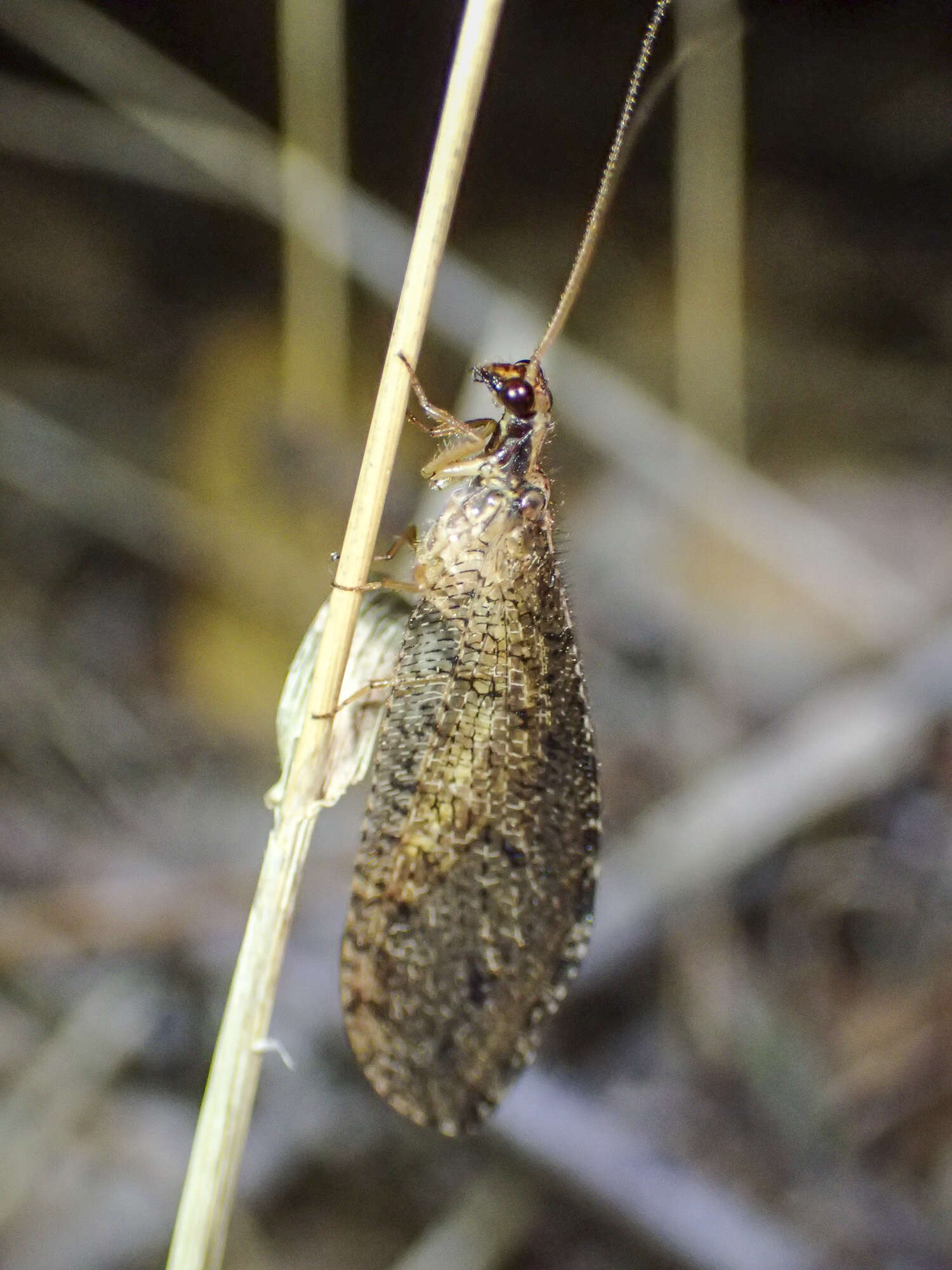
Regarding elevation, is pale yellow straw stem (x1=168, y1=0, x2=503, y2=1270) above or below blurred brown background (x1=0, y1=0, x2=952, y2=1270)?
below

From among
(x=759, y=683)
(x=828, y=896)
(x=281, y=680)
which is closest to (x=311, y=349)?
(x=281, y=680)

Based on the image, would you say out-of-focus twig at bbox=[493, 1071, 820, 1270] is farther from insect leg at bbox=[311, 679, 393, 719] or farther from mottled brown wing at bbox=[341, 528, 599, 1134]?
insect leg at bbox=[311, 679, 393, 719]

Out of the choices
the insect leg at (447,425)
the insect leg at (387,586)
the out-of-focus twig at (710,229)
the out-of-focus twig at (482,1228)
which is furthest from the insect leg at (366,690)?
the out-of-focus twig at (710,229)

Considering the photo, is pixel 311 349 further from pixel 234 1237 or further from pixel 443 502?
pixel 234 1237

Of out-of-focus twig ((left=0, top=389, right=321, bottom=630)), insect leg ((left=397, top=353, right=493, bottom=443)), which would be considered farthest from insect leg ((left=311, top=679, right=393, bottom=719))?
out-of-focus twig ((left=0, top=389, right=321, bottom=630))

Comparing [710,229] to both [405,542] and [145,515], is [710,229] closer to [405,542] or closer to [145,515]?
[145,515]

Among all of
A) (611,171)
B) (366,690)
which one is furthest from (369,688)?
(611,171)

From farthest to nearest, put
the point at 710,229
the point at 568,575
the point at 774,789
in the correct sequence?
the point at 710,229, the point at 774,789, the point at 568,575

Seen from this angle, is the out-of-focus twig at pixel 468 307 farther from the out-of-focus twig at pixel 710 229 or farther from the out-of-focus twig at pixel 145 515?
the out-of-focus twig at pixel 145 515
